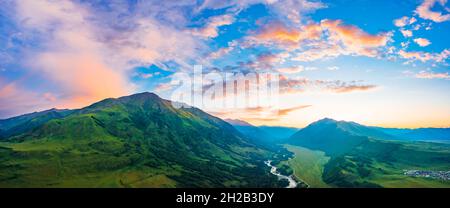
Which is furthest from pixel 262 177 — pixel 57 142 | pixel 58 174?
pixel 57 142

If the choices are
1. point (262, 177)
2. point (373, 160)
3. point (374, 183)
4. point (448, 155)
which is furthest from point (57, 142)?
point (448, 155)

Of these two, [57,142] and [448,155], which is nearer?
[448,155]

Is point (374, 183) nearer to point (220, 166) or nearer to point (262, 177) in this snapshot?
point (262, 177)
